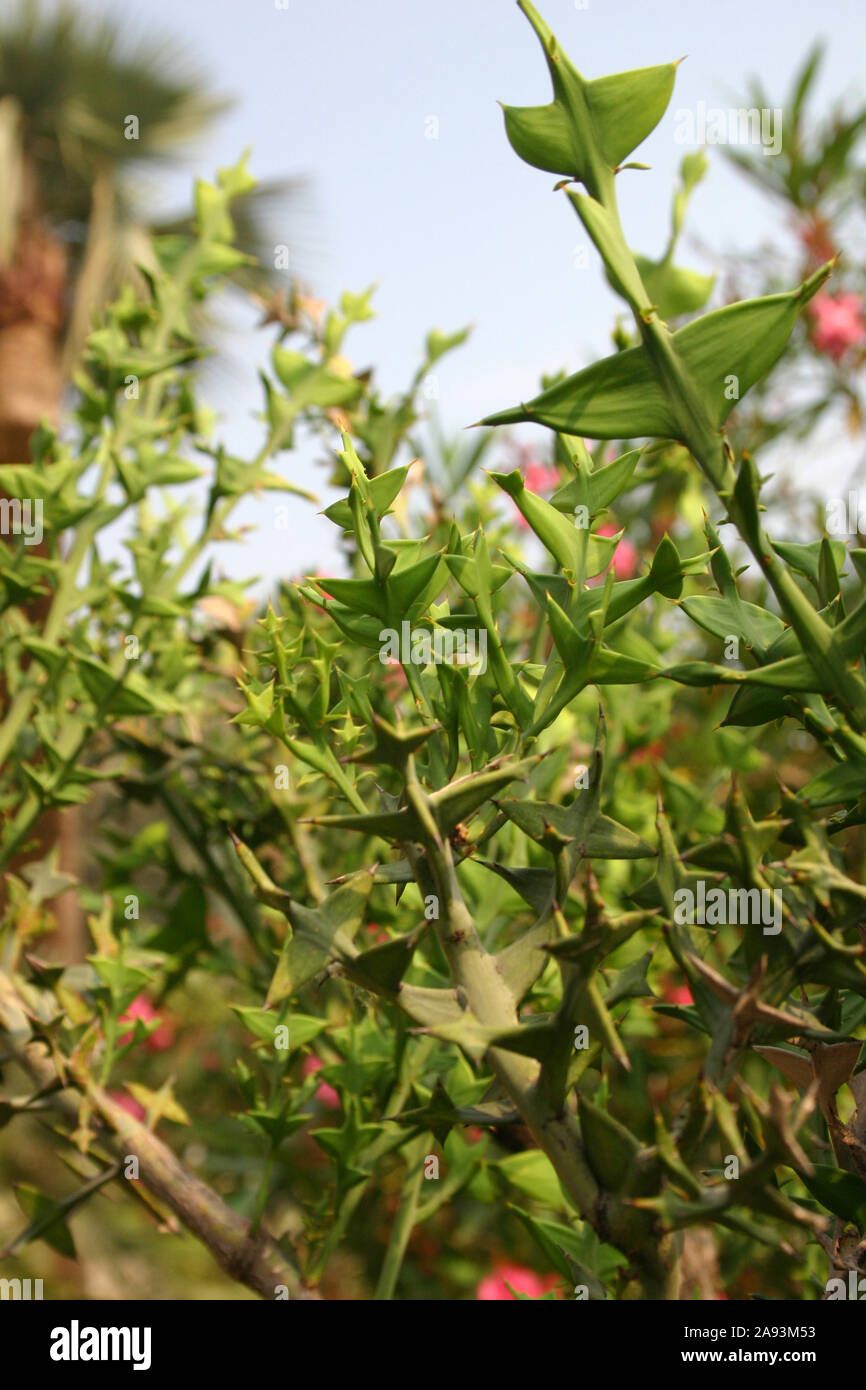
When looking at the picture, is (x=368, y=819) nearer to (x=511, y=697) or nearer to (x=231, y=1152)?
(x=511, y=697)

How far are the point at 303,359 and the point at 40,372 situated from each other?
383cm

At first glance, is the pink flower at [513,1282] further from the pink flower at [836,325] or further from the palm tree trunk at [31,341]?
the palm tree trunk at [31,341]

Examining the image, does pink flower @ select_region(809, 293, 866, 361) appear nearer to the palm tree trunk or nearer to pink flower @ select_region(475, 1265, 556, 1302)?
pink flower @ select_region(475, 1265, 556, 1302)

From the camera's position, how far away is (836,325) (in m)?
2.53

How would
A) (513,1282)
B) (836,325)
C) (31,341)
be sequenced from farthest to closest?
(31,341) < (836,325) < (513,1282)

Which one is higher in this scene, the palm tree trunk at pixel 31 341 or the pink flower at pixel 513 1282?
the palm tree trunk at pixel 31 341

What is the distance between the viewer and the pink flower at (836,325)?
8.25ft

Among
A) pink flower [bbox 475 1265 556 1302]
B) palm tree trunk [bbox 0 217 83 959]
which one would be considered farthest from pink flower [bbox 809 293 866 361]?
palm tree trunk [bbox 0 217 83 959]

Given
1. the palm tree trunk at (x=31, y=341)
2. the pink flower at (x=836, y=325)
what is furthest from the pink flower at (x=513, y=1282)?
the palm tree trunk at (x=31, y=341)

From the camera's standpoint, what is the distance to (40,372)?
4.21m

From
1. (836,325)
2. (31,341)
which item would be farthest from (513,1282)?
(31,341)

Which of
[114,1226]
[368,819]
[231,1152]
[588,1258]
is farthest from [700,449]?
[114,1226]

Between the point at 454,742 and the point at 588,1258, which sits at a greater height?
the point at 454,742

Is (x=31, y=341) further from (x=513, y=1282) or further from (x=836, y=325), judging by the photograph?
(x=513, y=1282)
